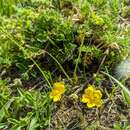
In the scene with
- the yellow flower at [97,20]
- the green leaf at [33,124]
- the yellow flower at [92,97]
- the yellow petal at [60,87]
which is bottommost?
the green leaf at [33,124]

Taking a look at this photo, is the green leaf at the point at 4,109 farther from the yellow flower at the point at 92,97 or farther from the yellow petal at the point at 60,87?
the yellow flower at the point at 92,97

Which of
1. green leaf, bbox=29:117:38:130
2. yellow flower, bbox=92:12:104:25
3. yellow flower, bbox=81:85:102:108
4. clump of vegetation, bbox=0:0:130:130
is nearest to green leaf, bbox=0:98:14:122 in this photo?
clump of vegetation, bbox=0:0:130:130

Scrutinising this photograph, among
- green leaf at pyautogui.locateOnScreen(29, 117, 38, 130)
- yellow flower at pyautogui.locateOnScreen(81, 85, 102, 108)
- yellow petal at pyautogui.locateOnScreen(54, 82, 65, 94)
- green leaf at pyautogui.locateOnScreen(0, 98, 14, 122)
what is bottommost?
green leaf at pyautogui.locateOnScreen(29, 117, 38, 130)

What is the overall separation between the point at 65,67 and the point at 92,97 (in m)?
0.35

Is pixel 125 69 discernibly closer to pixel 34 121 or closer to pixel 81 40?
pixel 81 40

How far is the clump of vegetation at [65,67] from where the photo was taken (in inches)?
91.4

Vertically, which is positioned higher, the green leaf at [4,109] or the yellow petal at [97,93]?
the green leaf at [4,109]

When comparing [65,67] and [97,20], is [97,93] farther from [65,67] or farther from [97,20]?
[97,20]

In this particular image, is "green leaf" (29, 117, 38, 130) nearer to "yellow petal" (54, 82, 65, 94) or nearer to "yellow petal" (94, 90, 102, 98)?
"yellow petal" (54, 82, 65, 94)

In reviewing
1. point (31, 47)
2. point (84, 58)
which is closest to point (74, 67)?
point (84, 58)

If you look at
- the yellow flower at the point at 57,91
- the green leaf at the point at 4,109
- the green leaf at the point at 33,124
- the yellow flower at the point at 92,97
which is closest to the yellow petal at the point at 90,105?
the yellow flower at the point at 92,97

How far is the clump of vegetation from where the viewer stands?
232 centimetres

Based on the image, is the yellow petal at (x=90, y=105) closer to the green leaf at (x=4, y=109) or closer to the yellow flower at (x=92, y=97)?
the yellow flower at (x=92, y=97)

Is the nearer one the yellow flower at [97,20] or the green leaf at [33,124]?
the green leaf at [33,124]
